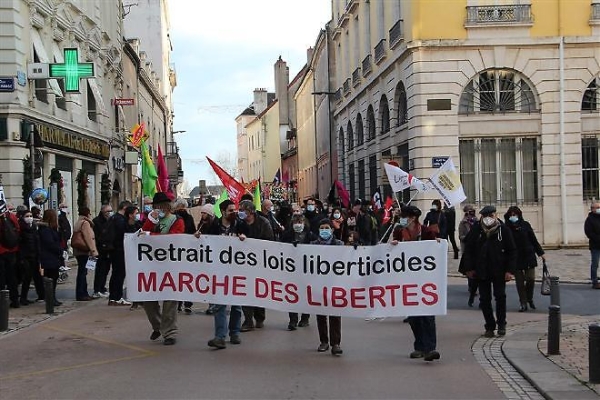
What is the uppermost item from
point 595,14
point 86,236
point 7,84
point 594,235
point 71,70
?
point 595,14

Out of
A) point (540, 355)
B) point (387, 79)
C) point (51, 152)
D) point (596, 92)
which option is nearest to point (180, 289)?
point (540, 355)

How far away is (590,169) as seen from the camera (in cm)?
2597

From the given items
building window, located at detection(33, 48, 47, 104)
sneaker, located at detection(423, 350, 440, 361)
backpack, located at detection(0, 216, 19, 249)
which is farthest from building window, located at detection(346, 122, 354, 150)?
sneaker, located at detection(423, 350, 440, 361)

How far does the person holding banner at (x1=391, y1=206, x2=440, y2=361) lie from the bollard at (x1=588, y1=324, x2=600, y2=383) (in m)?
1.86

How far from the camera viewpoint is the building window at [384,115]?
3228cm

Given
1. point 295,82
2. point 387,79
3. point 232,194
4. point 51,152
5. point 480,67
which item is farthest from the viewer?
point 295,82

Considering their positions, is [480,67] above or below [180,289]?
above

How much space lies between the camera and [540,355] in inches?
350

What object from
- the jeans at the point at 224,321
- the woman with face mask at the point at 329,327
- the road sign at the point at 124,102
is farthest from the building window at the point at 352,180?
the woman with face mask at the point at 329,327

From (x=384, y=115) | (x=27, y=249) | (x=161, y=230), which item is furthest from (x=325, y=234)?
(x=384, y=115)

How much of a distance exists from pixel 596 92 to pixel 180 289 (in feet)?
66.5

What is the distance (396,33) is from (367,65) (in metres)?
7.05

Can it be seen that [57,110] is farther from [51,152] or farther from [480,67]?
[480,67]

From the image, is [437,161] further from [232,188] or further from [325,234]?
[325,234]
